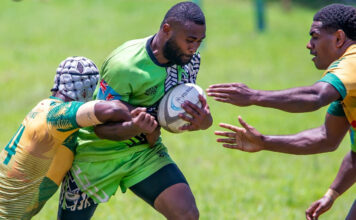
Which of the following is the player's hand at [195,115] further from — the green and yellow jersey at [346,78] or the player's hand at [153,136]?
the green and yellow jersey at [346,78]

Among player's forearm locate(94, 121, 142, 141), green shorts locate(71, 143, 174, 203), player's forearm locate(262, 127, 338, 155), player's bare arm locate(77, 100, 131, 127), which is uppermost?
player's bare arm locate(77, 100, 131, 127)

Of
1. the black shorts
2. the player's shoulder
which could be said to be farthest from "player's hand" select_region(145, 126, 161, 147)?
the player's shoulder

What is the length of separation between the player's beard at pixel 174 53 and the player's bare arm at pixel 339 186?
6.00 feet

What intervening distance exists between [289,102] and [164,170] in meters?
1.32

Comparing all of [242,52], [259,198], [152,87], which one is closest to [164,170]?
[152,87]

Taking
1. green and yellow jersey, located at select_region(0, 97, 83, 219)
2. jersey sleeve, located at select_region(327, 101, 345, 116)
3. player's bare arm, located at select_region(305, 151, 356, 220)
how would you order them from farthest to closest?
1. player's bare arm, located at select_region(305, 151, 356, 220)
2. jersey sleeve, located at select_region(327, 101, 345, 116)
3. green and yellow jersey, located at select_region(0, 97, 83, 219)

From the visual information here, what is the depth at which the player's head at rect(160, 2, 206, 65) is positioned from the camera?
532 centimetres

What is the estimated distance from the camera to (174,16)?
5406mm

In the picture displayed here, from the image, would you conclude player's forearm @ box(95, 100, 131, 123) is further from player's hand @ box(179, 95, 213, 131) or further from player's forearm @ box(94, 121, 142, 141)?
player's hand @ box(179, 95, 213, 131)

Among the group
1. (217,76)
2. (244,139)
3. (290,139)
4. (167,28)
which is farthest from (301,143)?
(217,76)

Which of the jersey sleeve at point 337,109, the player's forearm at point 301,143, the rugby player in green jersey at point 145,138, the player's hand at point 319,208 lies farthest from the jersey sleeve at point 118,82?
the player's hand at point 319,208

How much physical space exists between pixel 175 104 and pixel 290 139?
1012 mm

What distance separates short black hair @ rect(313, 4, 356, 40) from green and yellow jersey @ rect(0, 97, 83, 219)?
223 centimetres

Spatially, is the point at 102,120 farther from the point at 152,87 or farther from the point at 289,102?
the point at 289,102
